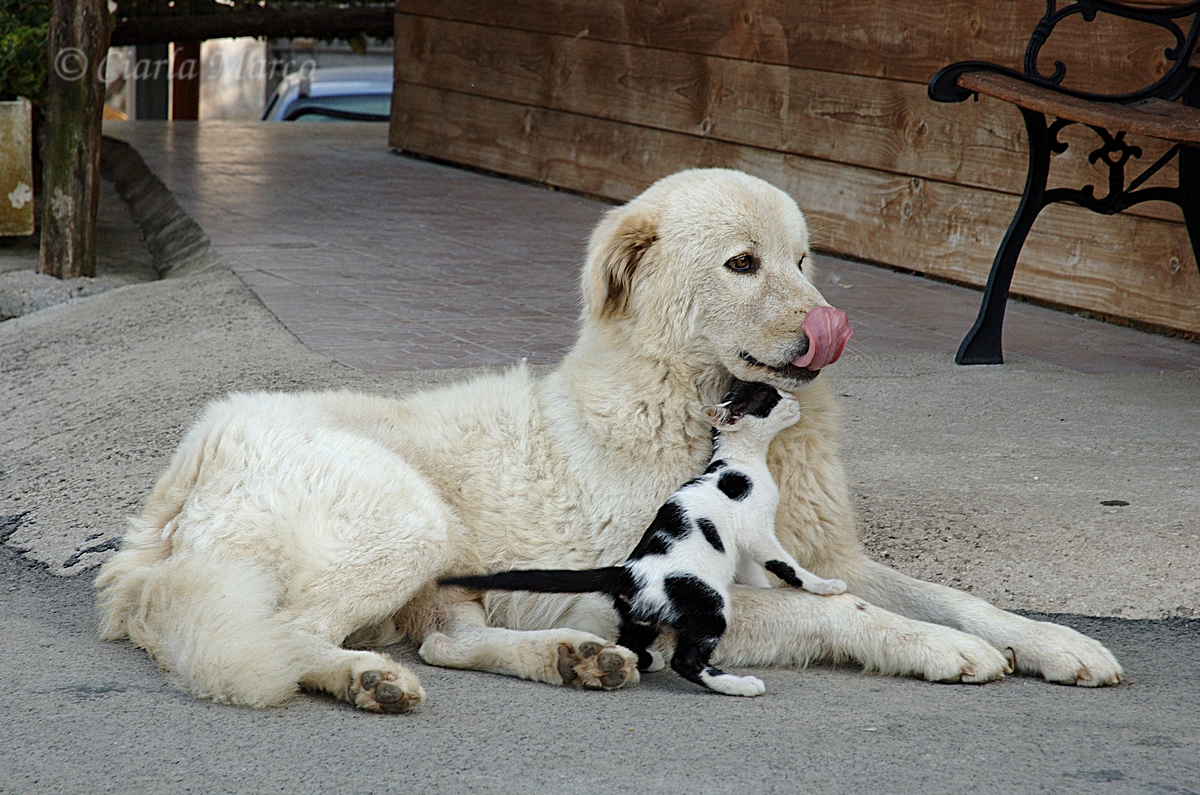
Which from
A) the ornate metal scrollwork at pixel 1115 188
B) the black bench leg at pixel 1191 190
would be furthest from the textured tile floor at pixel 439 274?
the ornate metal scrollwork at pixel 1115 188

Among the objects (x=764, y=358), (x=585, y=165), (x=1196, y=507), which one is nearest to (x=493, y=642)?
(x=764, y=358)

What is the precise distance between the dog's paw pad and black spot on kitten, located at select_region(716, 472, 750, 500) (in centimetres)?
89

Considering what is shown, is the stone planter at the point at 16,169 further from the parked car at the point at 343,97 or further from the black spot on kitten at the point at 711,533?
the parked car at the point at 343,97

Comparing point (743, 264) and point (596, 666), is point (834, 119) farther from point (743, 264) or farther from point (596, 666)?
point (596, 666)

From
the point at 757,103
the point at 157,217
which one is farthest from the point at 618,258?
the point at 157,217

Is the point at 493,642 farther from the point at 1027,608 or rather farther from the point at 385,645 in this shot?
the point at 1027,608

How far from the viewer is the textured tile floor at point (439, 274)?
6.05 meters

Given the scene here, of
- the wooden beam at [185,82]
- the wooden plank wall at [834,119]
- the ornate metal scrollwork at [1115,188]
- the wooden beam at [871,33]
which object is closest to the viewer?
the ornate metal scrollwork at [1115,188]

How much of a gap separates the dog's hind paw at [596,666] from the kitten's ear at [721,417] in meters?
0.62

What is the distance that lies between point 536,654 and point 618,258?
41.9 inches

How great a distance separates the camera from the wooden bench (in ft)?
17.7

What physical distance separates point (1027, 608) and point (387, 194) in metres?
7.79

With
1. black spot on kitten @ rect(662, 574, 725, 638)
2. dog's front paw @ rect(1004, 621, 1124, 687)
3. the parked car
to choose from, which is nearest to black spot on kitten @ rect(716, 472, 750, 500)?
black spot on kitten @ rect(662, 574, 725, 638)

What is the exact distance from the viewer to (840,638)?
2998 mm
